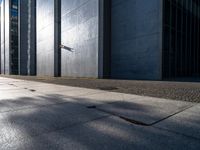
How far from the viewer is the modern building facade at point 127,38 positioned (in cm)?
1584

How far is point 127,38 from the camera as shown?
18.0m

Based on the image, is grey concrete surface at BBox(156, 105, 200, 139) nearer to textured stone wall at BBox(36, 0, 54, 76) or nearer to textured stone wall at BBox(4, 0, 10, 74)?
textured stone wall at BBox(36, 0, 54, 76)

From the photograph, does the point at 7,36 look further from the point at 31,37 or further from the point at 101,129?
the point at 101,129

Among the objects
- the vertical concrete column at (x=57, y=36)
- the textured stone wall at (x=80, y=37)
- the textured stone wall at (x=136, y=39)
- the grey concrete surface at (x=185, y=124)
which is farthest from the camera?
the vertical concrete column at (x=57, y=36)

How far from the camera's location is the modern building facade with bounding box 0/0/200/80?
623 inches

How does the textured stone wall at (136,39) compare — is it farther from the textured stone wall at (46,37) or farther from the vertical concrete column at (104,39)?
the textured stone wall at (46,37)

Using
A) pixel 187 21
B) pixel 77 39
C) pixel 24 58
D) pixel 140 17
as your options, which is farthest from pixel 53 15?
pixel 24 58

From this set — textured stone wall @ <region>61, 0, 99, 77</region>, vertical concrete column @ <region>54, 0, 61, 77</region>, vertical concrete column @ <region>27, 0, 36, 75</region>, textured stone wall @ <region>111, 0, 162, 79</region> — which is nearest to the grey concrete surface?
textured stone wall @ <region>111, 0, 162, 79</region>

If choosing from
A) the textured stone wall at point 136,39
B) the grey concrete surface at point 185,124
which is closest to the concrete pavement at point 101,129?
the grey concrete surface at point 185,124

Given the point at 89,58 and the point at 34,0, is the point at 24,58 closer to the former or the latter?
the point at 34,0

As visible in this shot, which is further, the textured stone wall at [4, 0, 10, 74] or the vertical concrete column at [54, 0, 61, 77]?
the textured stone wall at [4, 0, 10, 74]

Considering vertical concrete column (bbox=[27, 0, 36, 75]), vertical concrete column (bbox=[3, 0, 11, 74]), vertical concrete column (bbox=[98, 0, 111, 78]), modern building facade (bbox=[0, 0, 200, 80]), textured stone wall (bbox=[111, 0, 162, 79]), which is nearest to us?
textured stone wall (bbox=[111, 0, 162, 79])

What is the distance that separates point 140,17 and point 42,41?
73.6 ft

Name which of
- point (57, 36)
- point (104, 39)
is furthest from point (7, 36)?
point (104, 39)
